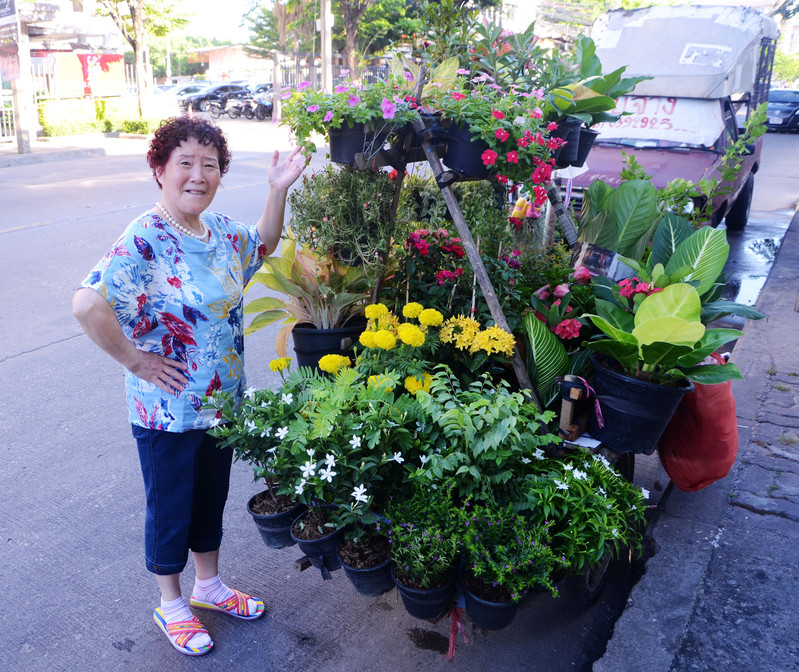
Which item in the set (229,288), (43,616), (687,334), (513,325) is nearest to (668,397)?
(687,334)

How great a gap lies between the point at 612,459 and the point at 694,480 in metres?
0.65

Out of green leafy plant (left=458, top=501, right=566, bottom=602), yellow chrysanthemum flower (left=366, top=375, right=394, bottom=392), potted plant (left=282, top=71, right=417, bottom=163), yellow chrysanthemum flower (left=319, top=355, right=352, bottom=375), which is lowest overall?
green leafy plant (left=458, top=501, right=566, bottom=602)

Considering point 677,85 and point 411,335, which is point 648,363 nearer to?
point 411,335

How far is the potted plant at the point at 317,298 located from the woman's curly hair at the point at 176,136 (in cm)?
86

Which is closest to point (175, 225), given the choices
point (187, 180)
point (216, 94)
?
point (187, 180)

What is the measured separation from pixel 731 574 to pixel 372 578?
165cm

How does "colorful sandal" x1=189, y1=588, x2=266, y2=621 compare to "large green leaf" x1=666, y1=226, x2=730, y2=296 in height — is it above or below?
below

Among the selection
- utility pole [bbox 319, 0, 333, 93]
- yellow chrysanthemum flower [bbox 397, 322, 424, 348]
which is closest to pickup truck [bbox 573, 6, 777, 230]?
yellow chrysanthemum flower [bbox 397, 322, 424, 348]

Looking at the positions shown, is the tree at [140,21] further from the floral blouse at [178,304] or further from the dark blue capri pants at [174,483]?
the dark blue capri pants at [174,483]

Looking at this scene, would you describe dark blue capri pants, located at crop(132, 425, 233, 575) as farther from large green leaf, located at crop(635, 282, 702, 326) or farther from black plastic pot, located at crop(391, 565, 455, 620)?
large green leaf, located at crop(635, 282, 702, 326)

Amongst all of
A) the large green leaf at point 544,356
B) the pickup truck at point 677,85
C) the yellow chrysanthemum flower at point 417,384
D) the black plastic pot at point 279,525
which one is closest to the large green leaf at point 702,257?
the large green leaf at point 544,356

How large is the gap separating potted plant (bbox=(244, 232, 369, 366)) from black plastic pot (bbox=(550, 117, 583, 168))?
101cm

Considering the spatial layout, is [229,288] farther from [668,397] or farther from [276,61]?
[276,61]

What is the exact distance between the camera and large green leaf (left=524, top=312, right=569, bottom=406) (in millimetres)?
2766
